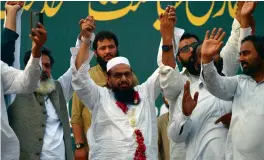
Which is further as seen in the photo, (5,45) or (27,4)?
A: (27,4)

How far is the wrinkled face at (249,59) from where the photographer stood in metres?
6.55

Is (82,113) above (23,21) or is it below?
below

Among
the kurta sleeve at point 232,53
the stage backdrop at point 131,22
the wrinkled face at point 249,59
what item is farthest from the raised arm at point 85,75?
the stage backdrop at point 131,22

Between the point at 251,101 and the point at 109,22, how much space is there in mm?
4142

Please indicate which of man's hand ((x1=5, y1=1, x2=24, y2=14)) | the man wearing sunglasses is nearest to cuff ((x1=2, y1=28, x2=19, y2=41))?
man's hand ((x1=5, y1=1, x2=24, y2=14))

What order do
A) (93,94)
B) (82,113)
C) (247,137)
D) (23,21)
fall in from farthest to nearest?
(23,21)
(82,113)
(93,94)
(247,137)

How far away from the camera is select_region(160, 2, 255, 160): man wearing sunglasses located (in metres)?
6.70

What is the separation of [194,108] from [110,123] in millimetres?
702

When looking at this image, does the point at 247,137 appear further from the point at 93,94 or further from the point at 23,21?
the point at 23,21

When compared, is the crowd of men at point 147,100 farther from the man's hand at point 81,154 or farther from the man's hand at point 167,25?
the man's hand at point 81,154

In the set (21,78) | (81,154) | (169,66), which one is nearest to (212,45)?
(169,66)

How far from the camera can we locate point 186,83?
6.59m

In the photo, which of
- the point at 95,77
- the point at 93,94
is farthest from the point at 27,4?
the point at 93,94

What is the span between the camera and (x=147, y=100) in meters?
7.14
